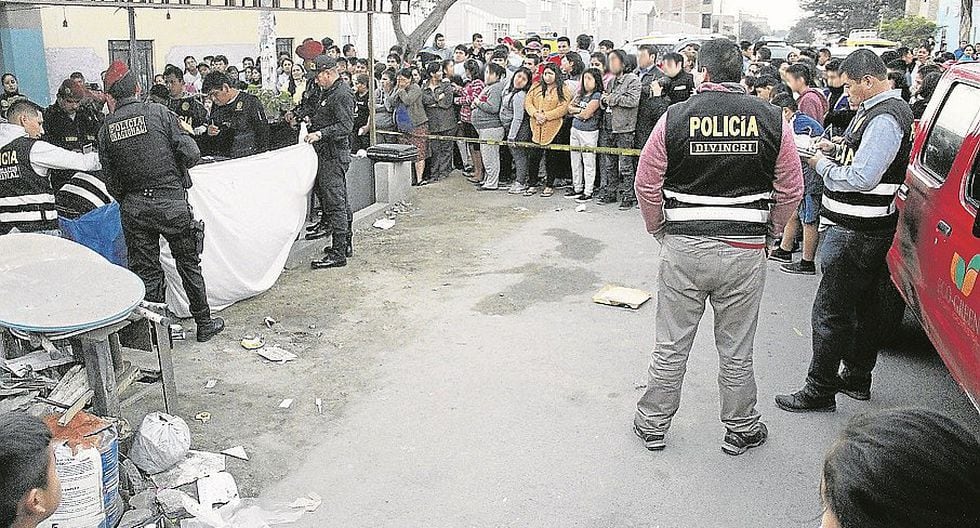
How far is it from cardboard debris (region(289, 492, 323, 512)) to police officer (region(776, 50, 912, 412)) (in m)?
2.82

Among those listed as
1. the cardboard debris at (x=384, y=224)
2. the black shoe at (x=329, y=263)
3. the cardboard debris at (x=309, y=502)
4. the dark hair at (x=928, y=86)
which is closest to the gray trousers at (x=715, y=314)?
the cardboard debris at (x=309, y=502)

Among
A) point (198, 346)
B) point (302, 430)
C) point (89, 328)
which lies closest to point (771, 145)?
point (302, 430)

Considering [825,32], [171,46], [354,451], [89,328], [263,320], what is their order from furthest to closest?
1. [825,32]
2. [171,46]
3. [263,320]
4. [354,451]
5. [89,328]

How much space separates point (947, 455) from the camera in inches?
55.6

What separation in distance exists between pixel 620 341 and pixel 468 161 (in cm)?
735

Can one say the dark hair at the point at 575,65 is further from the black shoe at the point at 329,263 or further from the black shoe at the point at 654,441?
the black shoe at the point at 654,441

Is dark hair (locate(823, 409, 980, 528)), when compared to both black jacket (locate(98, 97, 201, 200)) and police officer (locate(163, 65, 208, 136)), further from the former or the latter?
police officer (locate(163, 65, 208, 136))

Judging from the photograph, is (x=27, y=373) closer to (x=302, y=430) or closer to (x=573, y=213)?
(x=302, y=430)

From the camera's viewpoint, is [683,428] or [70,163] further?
[70,163]

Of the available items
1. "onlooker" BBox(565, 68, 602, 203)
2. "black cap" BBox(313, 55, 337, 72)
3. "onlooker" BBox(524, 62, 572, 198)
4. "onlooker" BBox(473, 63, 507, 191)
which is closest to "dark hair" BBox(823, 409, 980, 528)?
"black cap" BBox(313, 55, 337, 72)

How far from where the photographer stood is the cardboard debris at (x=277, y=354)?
6.08 m

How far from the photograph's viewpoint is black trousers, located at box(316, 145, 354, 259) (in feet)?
27.2

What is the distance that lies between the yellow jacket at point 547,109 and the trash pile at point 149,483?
Answer: 7.49 metres

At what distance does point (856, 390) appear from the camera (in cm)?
531
